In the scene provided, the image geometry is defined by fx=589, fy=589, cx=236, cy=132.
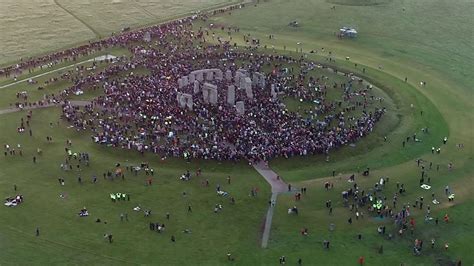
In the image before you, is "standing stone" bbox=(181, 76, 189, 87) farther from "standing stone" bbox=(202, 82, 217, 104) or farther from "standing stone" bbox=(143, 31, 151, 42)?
"standing stone" bbox=(143, 31, 151, 42)

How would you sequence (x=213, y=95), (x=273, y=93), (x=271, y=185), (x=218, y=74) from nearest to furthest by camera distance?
(x=271, y=185), (x=213, y=95), (x=273, y=93), (x=218, y=74)

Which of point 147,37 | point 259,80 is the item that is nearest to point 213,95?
point 259,80

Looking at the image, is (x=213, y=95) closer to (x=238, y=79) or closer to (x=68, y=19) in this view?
(x=238, y=79)

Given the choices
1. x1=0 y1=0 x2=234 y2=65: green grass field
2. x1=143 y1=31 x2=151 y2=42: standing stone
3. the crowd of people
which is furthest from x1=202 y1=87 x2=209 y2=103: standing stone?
x1=0 y1=0 x2=234 y2=65: green grass field

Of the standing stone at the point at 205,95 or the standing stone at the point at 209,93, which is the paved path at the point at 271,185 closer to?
the standing stone at the point at 209,93

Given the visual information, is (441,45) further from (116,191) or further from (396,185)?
(116,191)

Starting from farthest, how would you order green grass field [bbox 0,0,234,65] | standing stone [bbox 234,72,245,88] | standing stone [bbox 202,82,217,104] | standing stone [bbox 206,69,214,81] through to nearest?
1. green grass field [bbox 0,0,234,65]
2. standing stone [bbox 206,69,214,81]
3. standing stone [bbox 234,72,245,88]
4. standing stone [bbox 202,82,217,104]

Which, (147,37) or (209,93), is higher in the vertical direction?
(209,93)

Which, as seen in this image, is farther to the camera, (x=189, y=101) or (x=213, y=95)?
(x=213, y=95)
